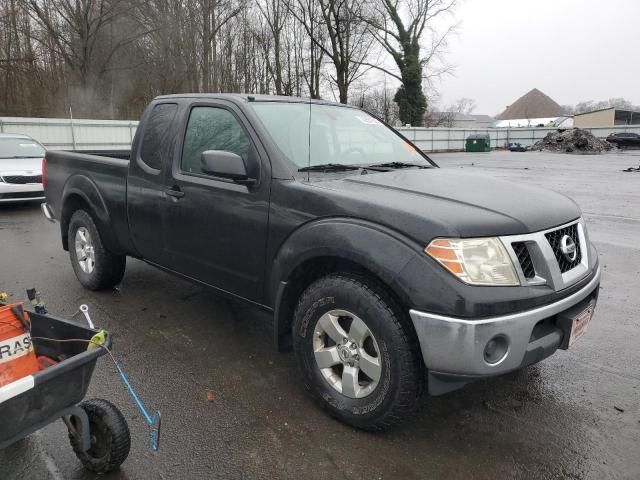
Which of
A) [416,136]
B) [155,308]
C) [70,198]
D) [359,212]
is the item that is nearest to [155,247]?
[155,308]

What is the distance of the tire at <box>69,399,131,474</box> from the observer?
2277 mm

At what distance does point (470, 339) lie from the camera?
228 centimetres

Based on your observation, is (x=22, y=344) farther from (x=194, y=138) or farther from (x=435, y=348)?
(x=194, y=138)

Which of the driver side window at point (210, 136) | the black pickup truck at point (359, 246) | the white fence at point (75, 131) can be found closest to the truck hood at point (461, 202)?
the black pickup truck at point (359, 246)

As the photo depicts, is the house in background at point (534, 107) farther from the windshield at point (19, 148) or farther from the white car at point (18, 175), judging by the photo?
the white car at point (18, 175)

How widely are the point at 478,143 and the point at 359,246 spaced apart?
39.3 m

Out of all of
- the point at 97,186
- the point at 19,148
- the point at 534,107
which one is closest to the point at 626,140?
the point at 19,148

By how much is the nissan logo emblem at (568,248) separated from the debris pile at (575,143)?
127 feet

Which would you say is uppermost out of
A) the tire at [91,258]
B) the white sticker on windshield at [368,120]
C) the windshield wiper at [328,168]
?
the white sticker on windshield at [368,120]

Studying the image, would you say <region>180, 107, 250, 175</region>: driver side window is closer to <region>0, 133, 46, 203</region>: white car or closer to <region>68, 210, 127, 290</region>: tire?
<region>68, 210, 127, 290</region>: tire

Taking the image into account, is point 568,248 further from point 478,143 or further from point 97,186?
point 478,143

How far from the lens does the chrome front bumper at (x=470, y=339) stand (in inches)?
89.8

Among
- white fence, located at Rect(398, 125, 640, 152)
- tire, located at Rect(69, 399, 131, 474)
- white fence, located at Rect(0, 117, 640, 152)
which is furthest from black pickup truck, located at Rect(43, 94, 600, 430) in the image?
white fence, located at Rect(398, 125, 640, 152)

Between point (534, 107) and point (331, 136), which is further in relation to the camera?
point (534, 107)
